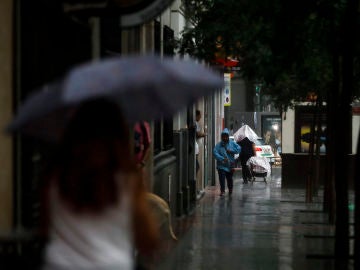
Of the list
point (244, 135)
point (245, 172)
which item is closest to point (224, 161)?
point (245, 172)

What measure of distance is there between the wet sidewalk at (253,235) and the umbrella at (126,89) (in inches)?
292

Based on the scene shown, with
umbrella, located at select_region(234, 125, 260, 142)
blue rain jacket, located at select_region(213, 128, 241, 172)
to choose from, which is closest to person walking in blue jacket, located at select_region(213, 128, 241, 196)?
blue rain jacket, located at select_region(213, 128, 241, 172)

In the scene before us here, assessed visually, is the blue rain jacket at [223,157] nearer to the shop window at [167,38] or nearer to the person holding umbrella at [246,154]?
the person holding umbrella at [246,154]

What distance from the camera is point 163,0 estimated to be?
27.1 feet

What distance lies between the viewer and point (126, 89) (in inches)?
171

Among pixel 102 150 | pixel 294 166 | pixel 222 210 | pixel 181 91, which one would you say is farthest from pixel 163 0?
pixel 294 166

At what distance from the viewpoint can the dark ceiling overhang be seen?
7715 millimetres

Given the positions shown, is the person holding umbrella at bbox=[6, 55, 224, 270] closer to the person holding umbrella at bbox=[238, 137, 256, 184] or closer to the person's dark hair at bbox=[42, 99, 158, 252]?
the person's dark hair at bbox=[42, 99, 158, 252]

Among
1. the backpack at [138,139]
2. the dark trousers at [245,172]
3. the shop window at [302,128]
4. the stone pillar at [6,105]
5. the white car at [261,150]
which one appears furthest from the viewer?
the white car at [261,150]

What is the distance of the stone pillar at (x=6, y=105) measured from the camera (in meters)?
7.28

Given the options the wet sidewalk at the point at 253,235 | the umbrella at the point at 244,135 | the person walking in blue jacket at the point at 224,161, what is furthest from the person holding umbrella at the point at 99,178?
the umbrella at the point at 244,135

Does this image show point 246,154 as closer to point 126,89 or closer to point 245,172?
point 245,172

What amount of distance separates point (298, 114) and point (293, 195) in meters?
4.04

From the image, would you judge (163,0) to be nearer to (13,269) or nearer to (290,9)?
(13,269)
